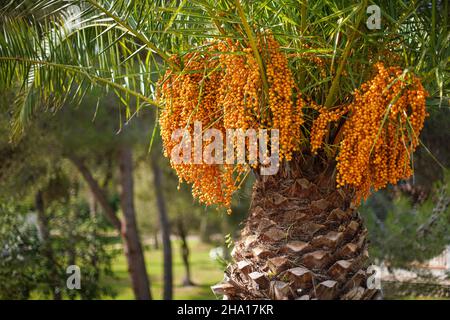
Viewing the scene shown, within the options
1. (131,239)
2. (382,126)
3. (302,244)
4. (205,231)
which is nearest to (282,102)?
(382,126)

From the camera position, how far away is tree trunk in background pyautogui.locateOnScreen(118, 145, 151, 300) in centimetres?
1012

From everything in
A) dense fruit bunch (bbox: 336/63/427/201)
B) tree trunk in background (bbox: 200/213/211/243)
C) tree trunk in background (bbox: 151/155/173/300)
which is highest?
dense fruit bunch (bbox: 336/63/427/201)

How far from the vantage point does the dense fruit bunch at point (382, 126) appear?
8.09ft

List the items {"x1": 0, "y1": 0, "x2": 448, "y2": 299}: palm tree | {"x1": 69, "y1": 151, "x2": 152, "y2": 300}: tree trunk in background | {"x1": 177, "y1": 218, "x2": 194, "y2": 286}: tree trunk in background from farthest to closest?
{"x1": 177, "y1": 218, "x2": 194, "y2": 286}: tree trunk in background < {"x1": 69, "y1": 151, "x2": 152, "y2": 300}: tree trunk in background < {"x1": 0, "y1": 0, "x2": 448, "y2": 299}: palm tree

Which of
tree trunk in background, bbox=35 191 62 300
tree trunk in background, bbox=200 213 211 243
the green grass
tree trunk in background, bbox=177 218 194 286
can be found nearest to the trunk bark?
tree trunk in background, bbox=35 191 62 300

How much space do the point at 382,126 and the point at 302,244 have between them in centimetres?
74

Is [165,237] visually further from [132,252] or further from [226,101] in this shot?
[226,101]

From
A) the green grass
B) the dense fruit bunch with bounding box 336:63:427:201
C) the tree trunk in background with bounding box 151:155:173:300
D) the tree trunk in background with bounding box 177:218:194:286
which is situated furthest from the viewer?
the tree trunk in background with bounding box 177:218:194:286

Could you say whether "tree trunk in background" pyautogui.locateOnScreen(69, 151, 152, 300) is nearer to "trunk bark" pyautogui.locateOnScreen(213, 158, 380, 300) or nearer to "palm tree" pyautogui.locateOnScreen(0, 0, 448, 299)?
"palm tree" pyautogui.locateOnScreen(0, 0, 448, 299)

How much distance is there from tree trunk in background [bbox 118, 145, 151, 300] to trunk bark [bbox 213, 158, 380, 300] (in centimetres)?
735

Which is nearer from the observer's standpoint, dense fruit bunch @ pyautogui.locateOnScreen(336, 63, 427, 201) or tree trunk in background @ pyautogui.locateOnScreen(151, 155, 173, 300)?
dense fruit bunch @ pyautogui.locateOnScreen(336, 63, 427, 201)

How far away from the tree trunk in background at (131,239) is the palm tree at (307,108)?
7.33 metres

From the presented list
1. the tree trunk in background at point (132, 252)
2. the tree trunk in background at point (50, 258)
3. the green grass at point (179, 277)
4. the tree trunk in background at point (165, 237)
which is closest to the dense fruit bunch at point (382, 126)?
the tree trunk in background at point (50, 258)

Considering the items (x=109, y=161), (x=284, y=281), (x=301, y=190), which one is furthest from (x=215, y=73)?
(x=109, y=161)
